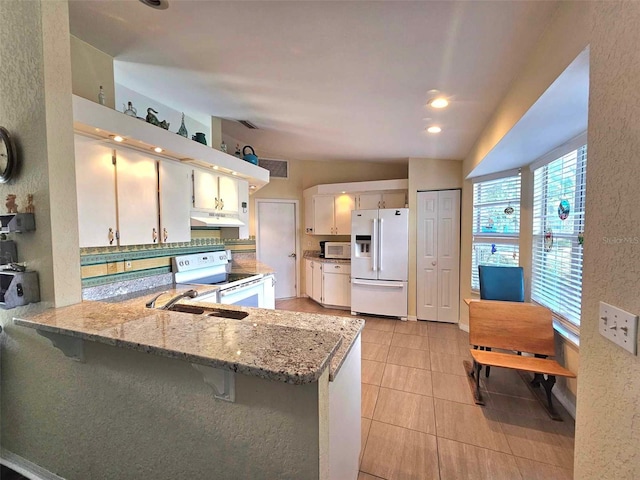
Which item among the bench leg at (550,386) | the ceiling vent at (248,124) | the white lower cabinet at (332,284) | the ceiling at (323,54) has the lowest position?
the bench leg at (550,386)

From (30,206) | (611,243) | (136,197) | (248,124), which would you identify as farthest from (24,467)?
Result: (248,124)

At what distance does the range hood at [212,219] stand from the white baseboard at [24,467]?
6.03 feet

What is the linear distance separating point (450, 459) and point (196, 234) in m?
3.10

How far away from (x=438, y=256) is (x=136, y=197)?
3797 mm

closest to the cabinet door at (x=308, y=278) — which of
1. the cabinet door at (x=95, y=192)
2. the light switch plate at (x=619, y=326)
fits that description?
the cabinet door at (x=95, y=192)

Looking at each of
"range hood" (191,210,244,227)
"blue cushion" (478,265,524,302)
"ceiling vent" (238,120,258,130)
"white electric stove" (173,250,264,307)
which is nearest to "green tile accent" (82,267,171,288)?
"white electric stove" (173,250,264,307)

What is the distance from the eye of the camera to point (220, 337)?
3.01 ft

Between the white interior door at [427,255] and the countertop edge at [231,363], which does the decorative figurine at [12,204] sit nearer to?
the countertop edge at [231,363]

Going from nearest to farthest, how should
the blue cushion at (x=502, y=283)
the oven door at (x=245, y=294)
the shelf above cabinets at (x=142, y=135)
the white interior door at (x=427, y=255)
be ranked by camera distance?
the shelf above cabinets at (x=142, y=135), the oven door at (x=245, y=294), the blue cushion at (x=502, y=283), the white interior door at (x=427, y=255)

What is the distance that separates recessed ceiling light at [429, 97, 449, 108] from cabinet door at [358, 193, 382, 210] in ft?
7.77

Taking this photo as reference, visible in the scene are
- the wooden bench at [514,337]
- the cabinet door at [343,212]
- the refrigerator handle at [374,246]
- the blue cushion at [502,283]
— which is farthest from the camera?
the cabinet door at [343,212]

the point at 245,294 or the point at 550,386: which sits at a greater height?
the point at 245,294

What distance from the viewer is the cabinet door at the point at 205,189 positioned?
2703 mm

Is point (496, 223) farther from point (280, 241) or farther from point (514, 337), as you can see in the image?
point (280, 241)
